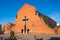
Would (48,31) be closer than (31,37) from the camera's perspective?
No

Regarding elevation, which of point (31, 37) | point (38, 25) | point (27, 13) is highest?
point (27, 13)

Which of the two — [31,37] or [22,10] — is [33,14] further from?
[31,37]

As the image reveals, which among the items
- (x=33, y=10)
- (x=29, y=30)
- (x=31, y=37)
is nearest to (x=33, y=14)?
(x=33, y=10)

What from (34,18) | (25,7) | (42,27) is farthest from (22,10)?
(42,27)

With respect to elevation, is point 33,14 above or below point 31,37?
above

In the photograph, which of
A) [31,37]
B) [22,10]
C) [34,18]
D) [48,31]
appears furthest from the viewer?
[22,10]

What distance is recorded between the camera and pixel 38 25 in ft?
159

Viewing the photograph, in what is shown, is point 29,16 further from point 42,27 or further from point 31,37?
point 31,37

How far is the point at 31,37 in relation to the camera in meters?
33.6

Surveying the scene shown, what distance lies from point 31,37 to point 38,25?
15.0 meters

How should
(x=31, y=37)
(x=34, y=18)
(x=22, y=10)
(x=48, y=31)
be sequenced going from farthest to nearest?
(x=22, y=10)
(x=34, y=18)
(x=48, y=31)
(x=31, y=37)

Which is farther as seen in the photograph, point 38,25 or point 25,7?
point 25,7

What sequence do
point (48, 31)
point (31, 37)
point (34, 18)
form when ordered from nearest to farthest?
point (31, 37), point (48, 31), point (34, 18)

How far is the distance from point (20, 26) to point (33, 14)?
5233 mm
